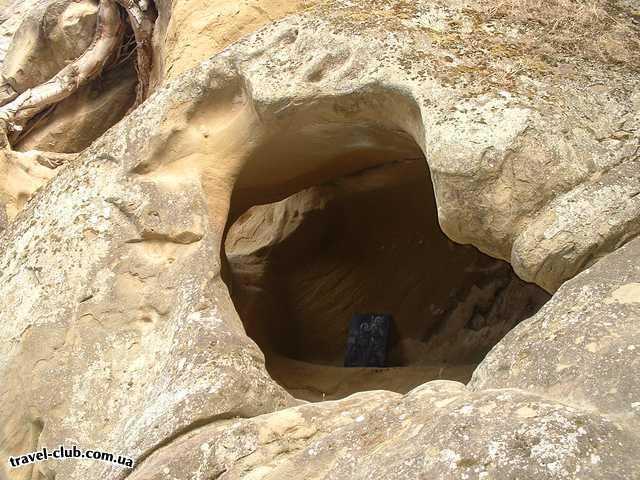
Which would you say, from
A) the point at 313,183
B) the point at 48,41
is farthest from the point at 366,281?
the point at 48,41

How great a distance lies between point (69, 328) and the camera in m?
3.69

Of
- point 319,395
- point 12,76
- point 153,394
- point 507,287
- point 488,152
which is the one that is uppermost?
A: point 488,152

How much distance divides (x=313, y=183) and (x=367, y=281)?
879mm

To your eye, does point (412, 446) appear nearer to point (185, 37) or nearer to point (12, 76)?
point (185, 37)

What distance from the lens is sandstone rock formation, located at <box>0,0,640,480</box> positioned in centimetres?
246

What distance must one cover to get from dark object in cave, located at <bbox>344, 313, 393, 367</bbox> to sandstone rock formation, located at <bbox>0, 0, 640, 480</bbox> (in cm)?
50

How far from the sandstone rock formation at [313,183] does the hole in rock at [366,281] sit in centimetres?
52

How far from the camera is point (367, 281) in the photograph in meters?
5.31

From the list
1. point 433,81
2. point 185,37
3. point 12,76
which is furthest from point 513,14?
point 12,76

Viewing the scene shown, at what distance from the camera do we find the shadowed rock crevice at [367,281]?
4.83m

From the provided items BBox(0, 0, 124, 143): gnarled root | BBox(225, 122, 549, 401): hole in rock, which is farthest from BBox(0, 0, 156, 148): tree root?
BBox(225, 122, 549, 401): hole in rock

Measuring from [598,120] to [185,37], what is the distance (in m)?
2.87

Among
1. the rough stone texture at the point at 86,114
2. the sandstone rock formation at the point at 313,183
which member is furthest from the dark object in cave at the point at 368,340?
the rough stone texture at the point at 86,114

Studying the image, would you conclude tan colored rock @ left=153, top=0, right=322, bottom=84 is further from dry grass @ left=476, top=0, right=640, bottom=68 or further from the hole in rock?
dry grass @ left=476, top=0, right=640, bottom=68
